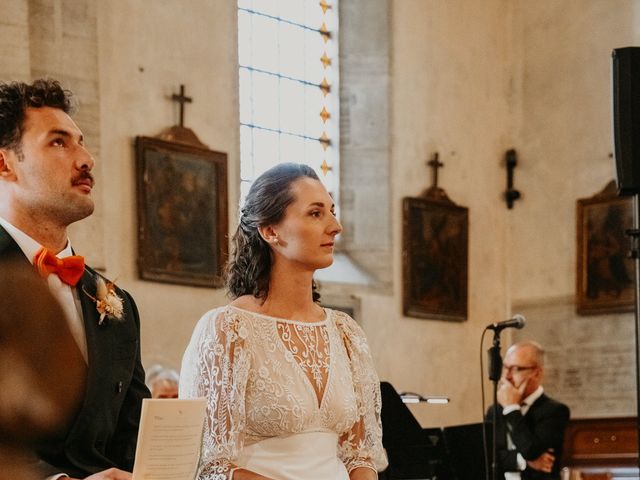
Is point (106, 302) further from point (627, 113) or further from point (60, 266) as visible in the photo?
point (627, 113)

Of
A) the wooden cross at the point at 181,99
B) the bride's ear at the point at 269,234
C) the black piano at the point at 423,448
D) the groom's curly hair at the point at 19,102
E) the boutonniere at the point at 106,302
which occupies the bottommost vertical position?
the black piano at the point at 423,448

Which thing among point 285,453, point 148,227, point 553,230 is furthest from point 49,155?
point 553,230

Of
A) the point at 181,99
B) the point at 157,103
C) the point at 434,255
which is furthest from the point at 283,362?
the point at 434,255

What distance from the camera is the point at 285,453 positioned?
443cm

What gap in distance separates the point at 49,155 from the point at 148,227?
727 centimetres

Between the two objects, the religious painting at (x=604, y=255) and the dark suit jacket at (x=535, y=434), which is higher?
the religious painting at (x=604, y=255)

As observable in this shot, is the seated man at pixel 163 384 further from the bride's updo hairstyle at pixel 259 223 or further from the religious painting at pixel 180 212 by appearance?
the bride's updo hairstyle at pixel 259 223

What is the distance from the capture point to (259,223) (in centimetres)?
475

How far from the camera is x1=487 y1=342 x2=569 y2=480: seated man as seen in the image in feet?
29.4

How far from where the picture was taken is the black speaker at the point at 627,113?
7730 millimetres

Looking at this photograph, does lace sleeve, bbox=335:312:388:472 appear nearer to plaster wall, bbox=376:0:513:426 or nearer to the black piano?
the black piano

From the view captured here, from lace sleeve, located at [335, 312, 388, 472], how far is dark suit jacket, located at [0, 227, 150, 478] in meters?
0.97

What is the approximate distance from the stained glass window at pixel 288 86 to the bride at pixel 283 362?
8.01 m

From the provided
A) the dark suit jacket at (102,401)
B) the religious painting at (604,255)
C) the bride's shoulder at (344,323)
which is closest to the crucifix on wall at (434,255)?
the religious painting at (604,255)
